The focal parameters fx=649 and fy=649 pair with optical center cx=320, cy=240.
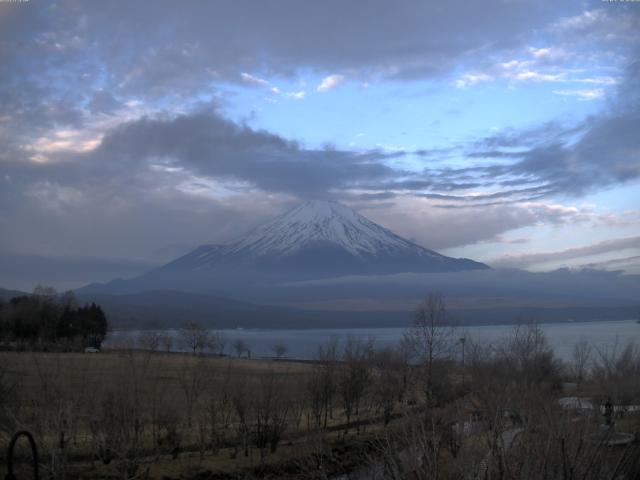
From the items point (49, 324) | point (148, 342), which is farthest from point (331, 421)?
point (49, 324)

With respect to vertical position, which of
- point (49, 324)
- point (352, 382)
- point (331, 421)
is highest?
point (49, 324)

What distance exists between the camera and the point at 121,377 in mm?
28891

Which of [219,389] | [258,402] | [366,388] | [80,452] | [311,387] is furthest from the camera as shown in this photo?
[366,388]

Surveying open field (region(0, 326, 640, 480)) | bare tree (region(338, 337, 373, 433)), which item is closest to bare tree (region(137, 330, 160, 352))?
open field (region(0, 326, 640, 480))

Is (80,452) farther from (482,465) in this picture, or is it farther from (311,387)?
(482,465)

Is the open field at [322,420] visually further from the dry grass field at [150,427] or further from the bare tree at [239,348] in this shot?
the bare tree at [239,348]

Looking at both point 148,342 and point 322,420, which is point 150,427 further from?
point 148,342

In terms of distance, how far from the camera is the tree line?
88.2 m

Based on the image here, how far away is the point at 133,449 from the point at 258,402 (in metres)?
7.74

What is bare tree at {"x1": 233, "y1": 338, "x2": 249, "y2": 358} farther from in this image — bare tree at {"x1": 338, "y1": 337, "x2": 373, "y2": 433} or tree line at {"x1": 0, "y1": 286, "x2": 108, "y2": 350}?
bare tree at {"x1": 338, "y1": 337, "x2": 373, "y2": 433}

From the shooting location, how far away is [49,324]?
3639 inches

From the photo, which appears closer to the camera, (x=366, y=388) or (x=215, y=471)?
(x=215, y=471)

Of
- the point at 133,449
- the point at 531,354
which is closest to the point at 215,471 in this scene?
the point at 133,449

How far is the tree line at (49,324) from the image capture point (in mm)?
88250
